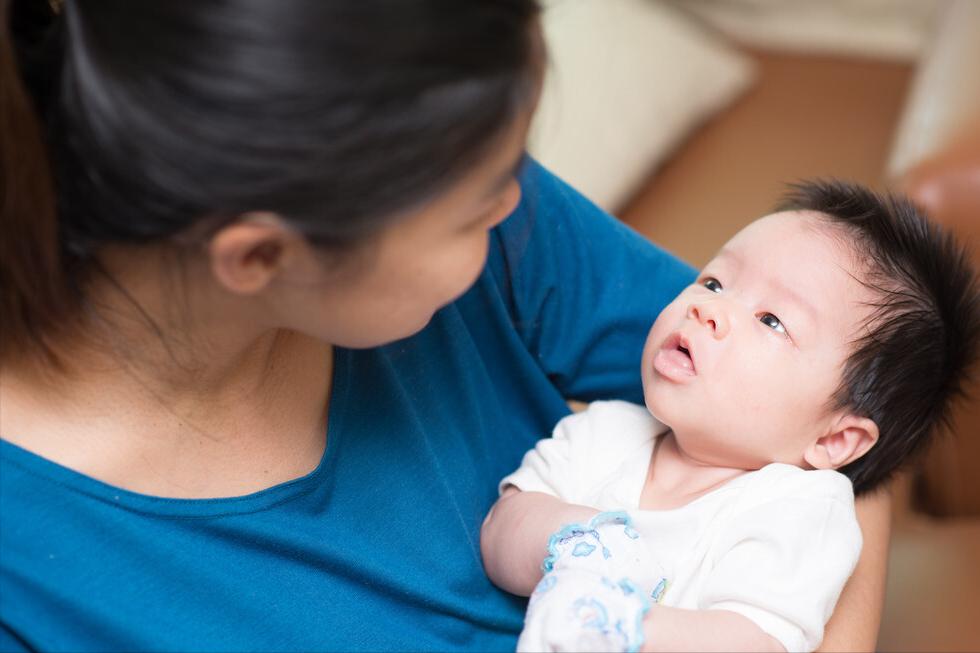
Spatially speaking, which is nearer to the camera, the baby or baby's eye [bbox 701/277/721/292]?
the baby

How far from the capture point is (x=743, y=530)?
100cm

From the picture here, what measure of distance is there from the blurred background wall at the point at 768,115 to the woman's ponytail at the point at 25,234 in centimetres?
101

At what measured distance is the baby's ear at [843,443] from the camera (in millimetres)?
1104

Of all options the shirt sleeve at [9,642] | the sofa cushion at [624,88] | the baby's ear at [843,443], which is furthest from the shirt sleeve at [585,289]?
the sofa cushion at [624,88]

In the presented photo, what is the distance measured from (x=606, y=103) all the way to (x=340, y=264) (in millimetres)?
1457

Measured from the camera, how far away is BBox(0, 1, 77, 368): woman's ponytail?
29.1 inches

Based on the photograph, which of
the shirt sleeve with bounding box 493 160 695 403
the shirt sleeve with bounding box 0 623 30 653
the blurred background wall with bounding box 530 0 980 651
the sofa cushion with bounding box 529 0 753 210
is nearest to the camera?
the shirt sleeve with bounding box 0 623 30 653

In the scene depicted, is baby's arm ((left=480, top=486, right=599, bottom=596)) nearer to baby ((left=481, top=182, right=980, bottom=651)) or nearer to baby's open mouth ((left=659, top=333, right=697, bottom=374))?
baby ((left=481, top=182, right=980, bottom=651))

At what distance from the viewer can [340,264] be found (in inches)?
31.5

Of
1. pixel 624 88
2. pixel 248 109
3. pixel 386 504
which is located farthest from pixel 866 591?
pixel 624 88

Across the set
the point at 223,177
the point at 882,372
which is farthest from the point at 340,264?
the point at 882,372

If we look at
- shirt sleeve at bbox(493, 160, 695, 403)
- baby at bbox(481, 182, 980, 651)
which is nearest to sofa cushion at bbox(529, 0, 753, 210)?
shirt sleeve at bbox(493, 160, 695, 403)

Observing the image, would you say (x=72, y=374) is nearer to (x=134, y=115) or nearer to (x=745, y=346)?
(x=134, y=115)

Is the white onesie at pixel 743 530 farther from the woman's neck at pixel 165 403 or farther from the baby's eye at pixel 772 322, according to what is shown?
the woman's neck at pixel 165 403
